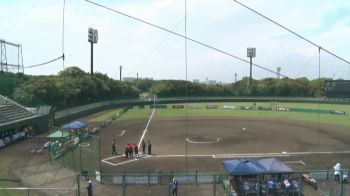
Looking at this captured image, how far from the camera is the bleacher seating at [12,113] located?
39656 mm

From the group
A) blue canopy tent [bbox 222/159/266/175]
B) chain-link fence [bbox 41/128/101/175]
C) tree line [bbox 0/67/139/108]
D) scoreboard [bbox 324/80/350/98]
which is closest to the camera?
blue canopy tent [bbox 222/159/266/175]

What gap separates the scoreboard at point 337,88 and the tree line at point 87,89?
22.0 metres

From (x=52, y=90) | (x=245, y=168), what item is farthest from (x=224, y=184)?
(x=52, y=90)

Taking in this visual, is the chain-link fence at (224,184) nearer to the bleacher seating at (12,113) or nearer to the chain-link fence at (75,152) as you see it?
the chain-link fence at (75,152)

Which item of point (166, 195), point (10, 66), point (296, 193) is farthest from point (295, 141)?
point (10, 66)

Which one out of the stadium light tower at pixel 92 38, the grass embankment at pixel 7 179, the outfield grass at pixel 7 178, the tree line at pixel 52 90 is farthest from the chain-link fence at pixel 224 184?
the stadium light tower at pixel 92 38

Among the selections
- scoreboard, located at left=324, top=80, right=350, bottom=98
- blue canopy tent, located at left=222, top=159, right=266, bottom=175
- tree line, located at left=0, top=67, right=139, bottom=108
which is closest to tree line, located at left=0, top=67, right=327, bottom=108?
tree line, located at left=0, top=67, right=139, bottom=108

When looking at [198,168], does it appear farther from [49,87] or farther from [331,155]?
[49,87]

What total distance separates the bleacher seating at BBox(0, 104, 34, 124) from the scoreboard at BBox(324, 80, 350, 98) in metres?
35.0

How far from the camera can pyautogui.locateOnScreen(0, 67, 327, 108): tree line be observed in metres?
51.2

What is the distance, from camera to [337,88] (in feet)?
157

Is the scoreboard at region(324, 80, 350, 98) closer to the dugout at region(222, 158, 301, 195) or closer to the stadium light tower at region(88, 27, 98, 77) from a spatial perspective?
the dugout at region(222, 158, 301, 195)

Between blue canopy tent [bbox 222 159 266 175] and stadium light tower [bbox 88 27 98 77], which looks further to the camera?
stadium light tower [bbox 88 27 98 77]

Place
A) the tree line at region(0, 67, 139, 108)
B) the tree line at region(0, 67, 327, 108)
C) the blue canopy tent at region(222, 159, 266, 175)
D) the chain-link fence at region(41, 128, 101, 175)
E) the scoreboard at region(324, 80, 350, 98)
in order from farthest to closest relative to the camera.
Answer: the tree line at region(0, 67, 327, 108)
the tree line at region(0, 67, 139, 108)
the scoreboard at region(324, 80, 350, 98)
the chain-link fence at region(41, 128, 101, 175)
the blue canopy tent at region(222, 159, 266, 175)
